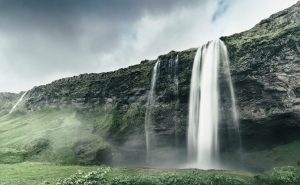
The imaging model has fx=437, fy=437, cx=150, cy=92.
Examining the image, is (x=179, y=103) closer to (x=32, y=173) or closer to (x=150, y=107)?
(x=150, y=107)

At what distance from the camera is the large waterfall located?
65.6 meters

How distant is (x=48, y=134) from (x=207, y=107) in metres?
27.4

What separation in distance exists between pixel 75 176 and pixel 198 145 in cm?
2562

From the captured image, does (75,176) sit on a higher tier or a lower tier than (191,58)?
lower

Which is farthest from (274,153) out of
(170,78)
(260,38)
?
(170,78)

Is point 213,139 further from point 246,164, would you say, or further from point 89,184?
point 89,184

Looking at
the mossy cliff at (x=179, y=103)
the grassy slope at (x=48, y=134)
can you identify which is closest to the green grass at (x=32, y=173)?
the grassy slope at (x=48, y=134)

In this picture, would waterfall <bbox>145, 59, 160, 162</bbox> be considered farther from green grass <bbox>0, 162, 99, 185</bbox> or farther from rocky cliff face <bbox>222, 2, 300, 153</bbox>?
green grass <bbox>0, 162, 99, 185</bbox>

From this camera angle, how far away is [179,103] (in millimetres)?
73062

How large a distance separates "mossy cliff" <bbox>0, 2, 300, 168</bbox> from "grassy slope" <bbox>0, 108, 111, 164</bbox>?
14.5 inches

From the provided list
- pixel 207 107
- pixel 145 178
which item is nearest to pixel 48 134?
pixel 207 107

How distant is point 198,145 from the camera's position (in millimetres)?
66250

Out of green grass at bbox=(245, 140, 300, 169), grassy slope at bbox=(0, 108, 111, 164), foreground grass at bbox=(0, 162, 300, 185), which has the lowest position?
foreground grass at bbox=(0, 162, 300, 185)

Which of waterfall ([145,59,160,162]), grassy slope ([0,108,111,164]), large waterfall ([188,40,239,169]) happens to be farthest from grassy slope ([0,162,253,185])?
waterfall ([145,59,160,162])
